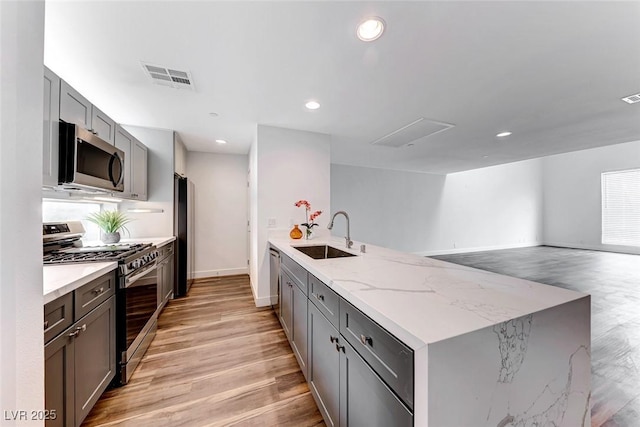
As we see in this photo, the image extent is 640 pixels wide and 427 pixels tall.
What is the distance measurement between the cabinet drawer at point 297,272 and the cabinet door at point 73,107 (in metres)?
1.97

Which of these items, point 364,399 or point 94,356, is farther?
point 94,356

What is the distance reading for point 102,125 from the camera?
7.04ft

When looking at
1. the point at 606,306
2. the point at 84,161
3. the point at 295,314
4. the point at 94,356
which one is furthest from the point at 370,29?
the point at 606,306

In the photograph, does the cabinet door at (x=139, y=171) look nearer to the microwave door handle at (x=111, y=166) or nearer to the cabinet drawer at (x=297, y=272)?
the microwave door handle at (x=111, y=166)

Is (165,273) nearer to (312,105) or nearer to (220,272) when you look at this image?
(220,272)

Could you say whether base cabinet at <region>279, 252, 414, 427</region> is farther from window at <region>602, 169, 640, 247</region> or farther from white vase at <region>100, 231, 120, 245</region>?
window at <region>602, 169, 640, 247</region>

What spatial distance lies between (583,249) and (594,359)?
899 centimetres

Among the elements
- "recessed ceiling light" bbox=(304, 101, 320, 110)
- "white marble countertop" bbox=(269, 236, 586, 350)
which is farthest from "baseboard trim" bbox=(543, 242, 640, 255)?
"recessed ceiling light" bbox=(304, 101, 320, 110)

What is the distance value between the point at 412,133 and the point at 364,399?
3487 mm

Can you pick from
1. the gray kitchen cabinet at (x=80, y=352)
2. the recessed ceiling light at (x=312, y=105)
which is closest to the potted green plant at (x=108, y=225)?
the gray kitchen cabinet at (x=80, y=352)

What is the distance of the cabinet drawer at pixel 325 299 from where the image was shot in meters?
1.16

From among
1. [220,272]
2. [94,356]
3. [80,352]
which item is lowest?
[220,272]

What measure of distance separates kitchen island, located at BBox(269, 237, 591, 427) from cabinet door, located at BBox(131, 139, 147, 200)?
2.90 meters

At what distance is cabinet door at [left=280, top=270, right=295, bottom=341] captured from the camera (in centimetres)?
206
